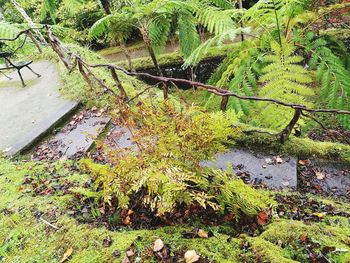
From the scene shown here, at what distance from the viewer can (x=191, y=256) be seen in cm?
168

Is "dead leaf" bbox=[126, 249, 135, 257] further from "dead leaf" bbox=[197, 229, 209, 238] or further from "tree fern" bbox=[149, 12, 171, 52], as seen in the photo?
"tree fern" bbox=[149, 12, 171, 52]

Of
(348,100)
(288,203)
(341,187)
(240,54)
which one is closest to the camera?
(288,203)

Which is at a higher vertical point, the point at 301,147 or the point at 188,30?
the point at 188,30

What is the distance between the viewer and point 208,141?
1.89 meters

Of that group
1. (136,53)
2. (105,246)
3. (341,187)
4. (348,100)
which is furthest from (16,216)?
(136,53)

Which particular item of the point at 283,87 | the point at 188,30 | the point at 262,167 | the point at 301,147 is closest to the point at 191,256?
the point at 262,167

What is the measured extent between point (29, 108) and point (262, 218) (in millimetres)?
4154

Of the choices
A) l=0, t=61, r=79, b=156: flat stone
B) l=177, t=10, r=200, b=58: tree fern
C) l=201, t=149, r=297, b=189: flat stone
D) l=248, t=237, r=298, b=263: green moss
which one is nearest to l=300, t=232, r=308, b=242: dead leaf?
l=248, t=237, r=298, b=263: green moss

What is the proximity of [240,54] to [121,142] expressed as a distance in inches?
75.5

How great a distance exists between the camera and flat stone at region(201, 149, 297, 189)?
253cm

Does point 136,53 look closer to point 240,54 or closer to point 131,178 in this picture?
point 240,54

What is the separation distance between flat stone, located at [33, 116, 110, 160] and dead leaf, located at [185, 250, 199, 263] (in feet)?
5.96

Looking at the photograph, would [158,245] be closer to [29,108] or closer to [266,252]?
[266,252]

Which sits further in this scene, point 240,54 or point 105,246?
point 240,54
